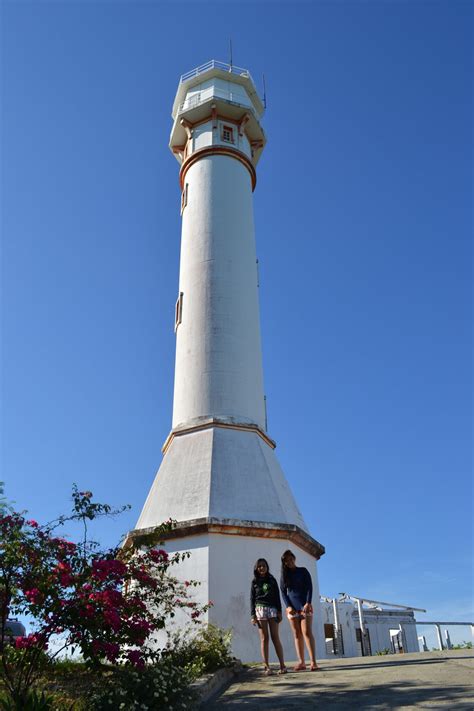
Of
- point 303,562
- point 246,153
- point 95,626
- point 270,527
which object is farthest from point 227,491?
point 246,153

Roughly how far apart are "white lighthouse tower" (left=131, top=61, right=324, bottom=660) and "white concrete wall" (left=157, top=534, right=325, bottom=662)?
2 cm

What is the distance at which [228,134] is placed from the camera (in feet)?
69.2

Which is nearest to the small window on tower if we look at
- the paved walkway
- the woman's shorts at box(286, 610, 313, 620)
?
the woman's shorts at box(286, 610, 313, 620)

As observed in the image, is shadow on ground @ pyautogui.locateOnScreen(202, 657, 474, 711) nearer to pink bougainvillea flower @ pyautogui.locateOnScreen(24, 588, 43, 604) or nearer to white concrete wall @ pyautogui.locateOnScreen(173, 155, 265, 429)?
pink bougainvillea flower @ pyautogui.locateOnScreen(24, 588, 43, 604)

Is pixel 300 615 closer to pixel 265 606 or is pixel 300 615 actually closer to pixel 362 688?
pixel 265 606

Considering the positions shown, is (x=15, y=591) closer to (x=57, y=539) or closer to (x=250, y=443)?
(x=57, y=539)

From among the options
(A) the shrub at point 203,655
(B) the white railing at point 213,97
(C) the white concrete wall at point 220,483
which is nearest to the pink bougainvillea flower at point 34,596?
(A) the shrub at point 203,655

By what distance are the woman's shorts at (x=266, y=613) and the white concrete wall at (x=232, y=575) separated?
3.02 metres

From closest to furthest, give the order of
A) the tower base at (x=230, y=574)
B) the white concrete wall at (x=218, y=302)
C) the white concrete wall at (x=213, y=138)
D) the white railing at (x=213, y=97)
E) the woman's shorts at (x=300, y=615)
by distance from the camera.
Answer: the woman's shorts at (x=300, y=615) < the tower base at (x=230, y=574) < the white concrete wall at (x=218, y=302) < the white concrete wall at (x=213, y=138) < the white railing at (x=213, y=97)

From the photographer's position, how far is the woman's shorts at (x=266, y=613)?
9305 mm

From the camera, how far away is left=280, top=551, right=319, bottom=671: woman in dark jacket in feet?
29.9

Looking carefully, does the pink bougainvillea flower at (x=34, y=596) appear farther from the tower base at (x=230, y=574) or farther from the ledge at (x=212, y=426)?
the ledge at (x=212, y=426)

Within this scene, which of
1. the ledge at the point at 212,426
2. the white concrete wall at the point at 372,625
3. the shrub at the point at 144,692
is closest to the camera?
the shrub at the point at 144,692

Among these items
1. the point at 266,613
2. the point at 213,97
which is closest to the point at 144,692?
the point at 266,613
